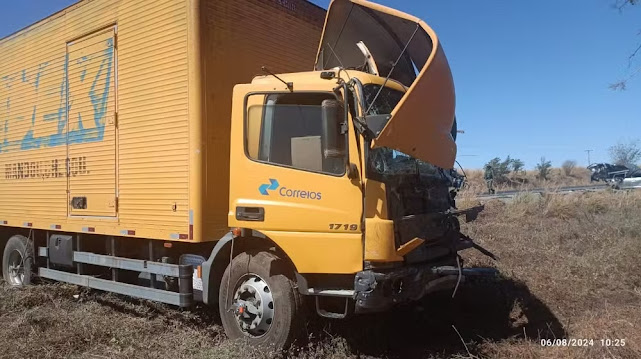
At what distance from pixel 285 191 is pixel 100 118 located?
10.4 feet

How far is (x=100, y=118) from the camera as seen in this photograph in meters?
6.64

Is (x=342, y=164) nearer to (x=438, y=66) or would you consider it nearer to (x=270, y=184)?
(x=270, y=184)

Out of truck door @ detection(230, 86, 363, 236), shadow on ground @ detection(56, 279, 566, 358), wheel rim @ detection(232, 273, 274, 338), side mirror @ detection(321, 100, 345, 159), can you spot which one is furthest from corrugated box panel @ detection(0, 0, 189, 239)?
side mirror @ detection(321, 100, 345, 159)

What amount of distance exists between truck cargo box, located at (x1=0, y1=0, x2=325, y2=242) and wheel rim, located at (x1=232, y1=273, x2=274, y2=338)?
2.47 ft

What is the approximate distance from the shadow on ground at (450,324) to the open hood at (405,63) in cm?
195

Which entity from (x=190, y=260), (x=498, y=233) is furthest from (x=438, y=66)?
(x=498, y=233)

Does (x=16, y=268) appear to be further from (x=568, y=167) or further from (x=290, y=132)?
→ (x=568, y=167)

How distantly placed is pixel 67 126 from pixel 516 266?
718 cm

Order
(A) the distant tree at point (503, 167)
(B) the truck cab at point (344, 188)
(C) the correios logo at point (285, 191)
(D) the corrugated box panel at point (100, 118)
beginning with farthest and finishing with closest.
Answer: (A) the distant tree at point (503, 167)
(D) the corrugated box panel at point (100, 118)
(C) the correios logo at point (285, 191)
(B) the truck cab at point (344, 188)

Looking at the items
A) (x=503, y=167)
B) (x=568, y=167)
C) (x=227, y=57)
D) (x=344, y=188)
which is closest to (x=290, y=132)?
(x=344, y=188)

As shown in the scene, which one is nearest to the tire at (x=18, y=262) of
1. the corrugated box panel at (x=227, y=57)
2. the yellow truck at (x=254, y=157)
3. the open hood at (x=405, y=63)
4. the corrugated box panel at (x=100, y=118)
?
the corrugated box panel at (x=100, y=118)

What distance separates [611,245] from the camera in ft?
30.0

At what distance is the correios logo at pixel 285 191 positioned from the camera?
4764 millimetres

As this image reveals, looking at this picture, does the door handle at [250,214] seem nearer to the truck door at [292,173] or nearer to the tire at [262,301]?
the truck door at [292,173]
